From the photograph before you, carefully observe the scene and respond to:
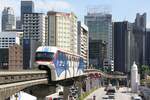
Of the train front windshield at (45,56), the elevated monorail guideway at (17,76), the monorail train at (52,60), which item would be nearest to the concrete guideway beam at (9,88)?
the elevated monorail guideway at (17,76)

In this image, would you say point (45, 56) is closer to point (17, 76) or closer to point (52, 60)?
point (52, 60)

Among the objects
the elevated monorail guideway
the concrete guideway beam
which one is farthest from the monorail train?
the concrete guideway beam

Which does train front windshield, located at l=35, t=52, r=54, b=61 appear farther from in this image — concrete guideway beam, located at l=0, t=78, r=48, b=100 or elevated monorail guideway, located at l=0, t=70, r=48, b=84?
concrete guideway beam, located at l=0, t=78, r=48, b=100

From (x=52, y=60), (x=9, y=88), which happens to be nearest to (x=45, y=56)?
(x=52, y=60)

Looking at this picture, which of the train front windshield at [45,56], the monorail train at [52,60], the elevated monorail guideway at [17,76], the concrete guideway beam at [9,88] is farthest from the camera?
the train front windshield at [45,56]

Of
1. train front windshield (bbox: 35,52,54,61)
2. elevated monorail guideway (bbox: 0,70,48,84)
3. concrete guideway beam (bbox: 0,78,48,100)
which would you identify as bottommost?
concrete guideway beam (bbox: 0,78,48,100)

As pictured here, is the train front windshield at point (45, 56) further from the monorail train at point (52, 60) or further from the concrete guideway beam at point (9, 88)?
the concrete guideway beam at point (9, 88)

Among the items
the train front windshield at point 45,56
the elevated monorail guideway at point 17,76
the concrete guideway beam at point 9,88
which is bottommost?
the concrete guideway beam at point 9,88

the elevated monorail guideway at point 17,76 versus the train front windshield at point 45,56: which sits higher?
the train front windshield at point 45,56

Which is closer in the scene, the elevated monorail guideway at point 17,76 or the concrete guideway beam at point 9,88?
the concrete guideway beam at point 9,88

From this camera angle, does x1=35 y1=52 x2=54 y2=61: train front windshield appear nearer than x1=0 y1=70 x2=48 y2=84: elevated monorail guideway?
No

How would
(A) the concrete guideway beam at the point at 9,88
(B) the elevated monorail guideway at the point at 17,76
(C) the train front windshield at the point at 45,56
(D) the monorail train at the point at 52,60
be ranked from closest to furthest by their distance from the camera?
(A) the concrete guideway beam at the point at 9,88, (B) the elevated monorail guideway at the point at 17,76, (D) the monorail train at the point at 52,60, (C) the train front windshield at the point at 45,56

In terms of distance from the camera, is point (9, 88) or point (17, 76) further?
point (17, 76)

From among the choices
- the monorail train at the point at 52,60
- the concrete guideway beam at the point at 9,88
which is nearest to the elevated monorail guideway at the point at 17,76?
the concrete guideway beam at the point at 9,88
